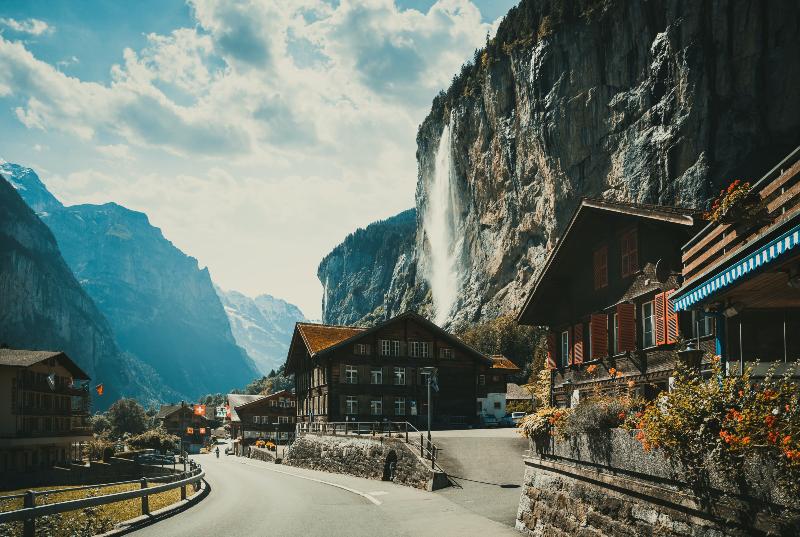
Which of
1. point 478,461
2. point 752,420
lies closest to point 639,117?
point 478,461

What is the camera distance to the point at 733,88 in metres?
92.6

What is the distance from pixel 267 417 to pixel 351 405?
167 ft

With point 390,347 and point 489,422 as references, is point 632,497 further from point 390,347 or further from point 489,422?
point 489,422

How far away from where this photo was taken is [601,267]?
79.6ft

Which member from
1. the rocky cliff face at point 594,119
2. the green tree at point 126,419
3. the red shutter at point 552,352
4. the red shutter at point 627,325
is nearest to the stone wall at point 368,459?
the red shutter at point 552,352

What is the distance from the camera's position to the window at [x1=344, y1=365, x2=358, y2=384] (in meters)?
53.8

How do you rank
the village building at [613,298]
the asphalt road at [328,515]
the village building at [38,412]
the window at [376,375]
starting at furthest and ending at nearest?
the village building at [38,412] < the window at [376,375] < the village building at [613,298] < the asphalt road at [328,515]

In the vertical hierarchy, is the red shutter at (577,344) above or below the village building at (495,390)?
above

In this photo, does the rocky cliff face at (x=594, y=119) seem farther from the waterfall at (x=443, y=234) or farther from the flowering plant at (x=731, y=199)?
the flowering plant at (x=731, y=199)

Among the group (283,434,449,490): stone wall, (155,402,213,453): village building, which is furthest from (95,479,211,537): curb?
(155,402,213,453): village building

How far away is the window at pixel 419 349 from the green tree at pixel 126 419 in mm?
80732

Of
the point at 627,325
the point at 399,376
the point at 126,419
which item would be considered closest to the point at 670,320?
the point at 627,325

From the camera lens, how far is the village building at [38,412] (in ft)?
193

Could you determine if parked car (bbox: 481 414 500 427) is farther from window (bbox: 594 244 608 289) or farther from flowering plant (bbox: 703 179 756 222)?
flowering plant (bbox: 703 179 756 222)
